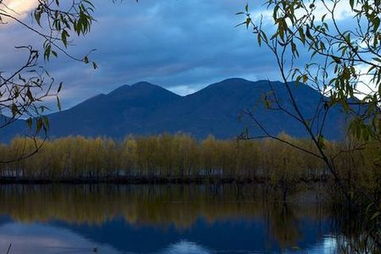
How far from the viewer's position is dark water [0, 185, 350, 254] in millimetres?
24266

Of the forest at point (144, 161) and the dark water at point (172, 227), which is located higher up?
the forest at point (144, 161)

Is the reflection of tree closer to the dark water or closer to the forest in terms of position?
the dark water

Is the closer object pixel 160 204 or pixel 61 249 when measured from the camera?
pixel 61 249

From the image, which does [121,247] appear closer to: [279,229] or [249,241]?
[249,241]

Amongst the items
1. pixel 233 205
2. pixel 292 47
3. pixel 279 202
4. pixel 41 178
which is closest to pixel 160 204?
pixel 233 205

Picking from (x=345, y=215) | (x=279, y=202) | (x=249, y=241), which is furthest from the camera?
(x=279, y=202)

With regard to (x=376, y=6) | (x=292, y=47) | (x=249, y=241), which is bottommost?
(x=249, y=241)

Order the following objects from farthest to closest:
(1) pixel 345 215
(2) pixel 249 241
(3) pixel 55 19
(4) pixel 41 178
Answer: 1. (4) pixel 41 178
2. (1) pixel 345 215
3. (2) pixel 249 241
4. (3) pixel 55 19

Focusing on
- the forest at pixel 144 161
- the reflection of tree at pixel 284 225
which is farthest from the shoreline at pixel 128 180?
the reflection of tree at pixel 284 225

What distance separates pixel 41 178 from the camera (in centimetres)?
8512

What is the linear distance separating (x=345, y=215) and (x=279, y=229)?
347 cm

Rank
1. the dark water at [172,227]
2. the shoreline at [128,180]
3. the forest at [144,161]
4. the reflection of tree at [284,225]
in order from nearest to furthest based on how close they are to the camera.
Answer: the dark water at [172,227] < the reflection of tree at [284,225] < the shoreline at [128,180] < the forest at [144,161]

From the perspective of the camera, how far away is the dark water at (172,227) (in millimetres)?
24266

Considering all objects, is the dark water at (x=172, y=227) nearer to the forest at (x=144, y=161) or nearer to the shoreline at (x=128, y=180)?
the shoreline at (x=128, y=180)
